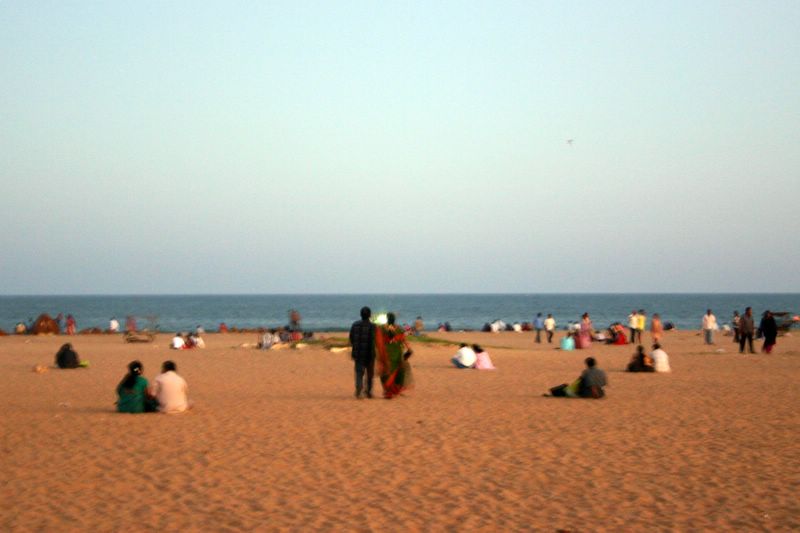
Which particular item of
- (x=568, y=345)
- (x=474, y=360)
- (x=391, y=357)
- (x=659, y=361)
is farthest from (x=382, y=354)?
(x=568, y=345)

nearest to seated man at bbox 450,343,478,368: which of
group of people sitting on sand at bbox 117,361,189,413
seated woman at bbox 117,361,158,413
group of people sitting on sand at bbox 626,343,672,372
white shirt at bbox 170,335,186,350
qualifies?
group of people sitting on sand at bbox 626,343,672,372

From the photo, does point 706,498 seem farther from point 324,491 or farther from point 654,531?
point 324,491

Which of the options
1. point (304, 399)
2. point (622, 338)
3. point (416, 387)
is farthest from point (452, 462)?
point (622, 338)

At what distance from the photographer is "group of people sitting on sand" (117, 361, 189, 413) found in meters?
15.4

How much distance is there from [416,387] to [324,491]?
36.0ft

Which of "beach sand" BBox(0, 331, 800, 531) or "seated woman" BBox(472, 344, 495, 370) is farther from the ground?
"seated woman" BBox(472, 344, 495, 370)

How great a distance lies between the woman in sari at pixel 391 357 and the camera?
1736cm

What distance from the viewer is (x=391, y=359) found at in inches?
691

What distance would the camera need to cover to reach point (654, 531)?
25.5 feet

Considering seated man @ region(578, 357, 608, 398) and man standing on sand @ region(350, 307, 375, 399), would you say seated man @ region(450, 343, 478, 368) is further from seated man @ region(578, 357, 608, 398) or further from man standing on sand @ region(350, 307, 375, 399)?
man standing on sand @ region(350, 307, 375, 399)

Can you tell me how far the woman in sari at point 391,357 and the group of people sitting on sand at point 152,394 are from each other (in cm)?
387

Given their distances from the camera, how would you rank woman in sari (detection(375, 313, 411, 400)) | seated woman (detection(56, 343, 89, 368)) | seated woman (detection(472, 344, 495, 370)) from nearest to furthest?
woman in sari (detection(375, 313, 411, 400)), seated woman (detection(472, 344, 495, 370)), seated woman (detection(56, 343, 89, 368))

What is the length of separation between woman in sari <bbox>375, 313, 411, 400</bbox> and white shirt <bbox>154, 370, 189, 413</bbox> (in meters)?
3.83

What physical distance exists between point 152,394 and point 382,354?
4.39 m
